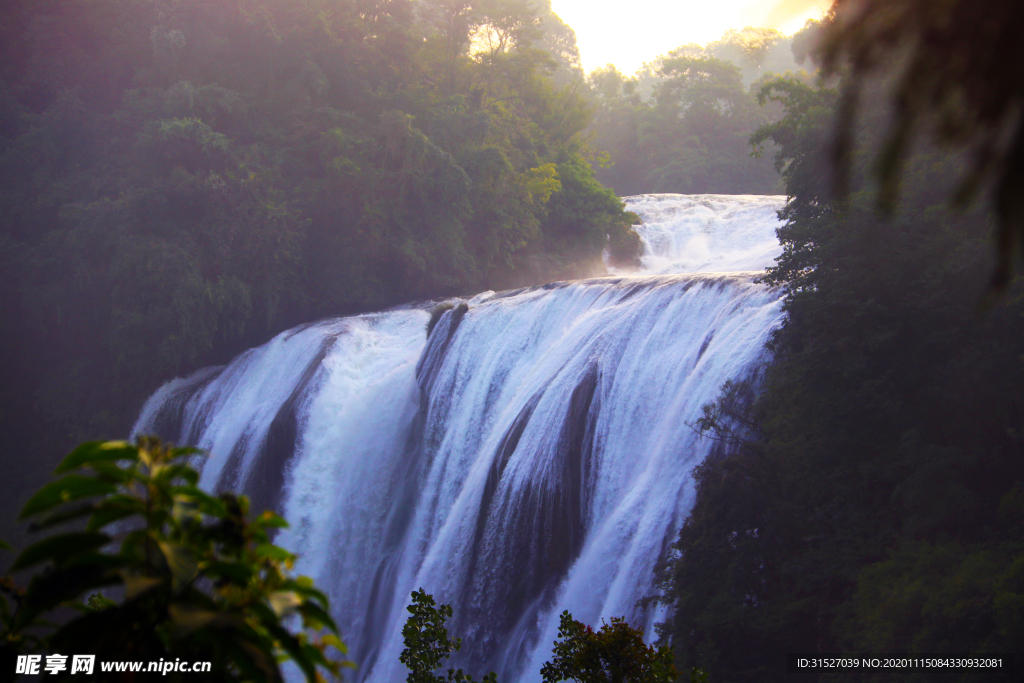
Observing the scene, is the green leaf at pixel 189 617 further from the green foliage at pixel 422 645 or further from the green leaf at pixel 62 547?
the green foliage at pixel 422 645

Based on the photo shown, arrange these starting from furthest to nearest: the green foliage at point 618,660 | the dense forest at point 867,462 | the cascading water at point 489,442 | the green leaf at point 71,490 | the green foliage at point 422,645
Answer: the cascading water at point 489,442, the dense forest at point 867,462, the green foliage at point 422,645, the green foliage at point 618,660, the green leaf at point 71,490

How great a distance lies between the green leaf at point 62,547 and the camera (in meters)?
1.30

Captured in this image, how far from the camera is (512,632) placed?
28.3ft

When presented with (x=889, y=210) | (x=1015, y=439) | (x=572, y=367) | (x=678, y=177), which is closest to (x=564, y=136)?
(x=678, y=177)

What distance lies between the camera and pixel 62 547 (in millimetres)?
1346

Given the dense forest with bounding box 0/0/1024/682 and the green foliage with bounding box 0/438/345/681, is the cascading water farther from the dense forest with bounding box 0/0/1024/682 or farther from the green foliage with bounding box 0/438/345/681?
the green foliage with bounding box 0/438/345/681

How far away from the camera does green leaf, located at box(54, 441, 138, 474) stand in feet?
4.63

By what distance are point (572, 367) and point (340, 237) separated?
12192mm

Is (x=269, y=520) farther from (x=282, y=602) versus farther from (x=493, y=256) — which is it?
(x=493, y=256)

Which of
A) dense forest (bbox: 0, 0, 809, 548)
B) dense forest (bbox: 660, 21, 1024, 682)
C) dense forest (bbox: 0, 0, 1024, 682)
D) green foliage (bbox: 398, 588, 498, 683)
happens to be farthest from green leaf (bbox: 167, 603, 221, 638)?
dense forest (bbox: 0, 0, 809, 548)

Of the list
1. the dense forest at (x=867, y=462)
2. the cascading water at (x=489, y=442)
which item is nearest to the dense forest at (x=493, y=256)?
the dense forest at (x=867, y=462)

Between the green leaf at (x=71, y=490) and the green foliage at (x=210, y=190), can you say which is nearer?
the green leaf at (x=71, y=490)

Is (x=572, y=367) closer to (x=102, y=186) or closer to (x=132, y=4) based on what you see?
(x=102, y=186)

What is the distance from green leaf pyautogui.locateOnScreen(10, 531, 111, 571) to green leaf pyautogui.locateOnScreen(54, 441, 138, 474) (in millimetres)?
142
